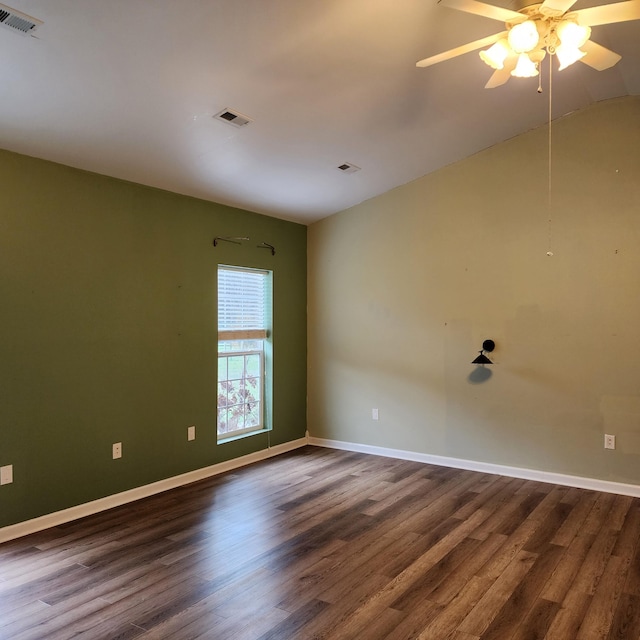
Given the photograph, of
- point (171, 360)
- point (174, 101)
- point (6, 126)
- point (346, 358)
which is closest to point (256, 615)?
point (171, 360)

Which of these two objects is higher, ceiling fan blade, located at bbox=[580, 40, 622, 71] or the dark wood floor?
ceiling fan blade, located at bbox=[580, 40, 622, 71]

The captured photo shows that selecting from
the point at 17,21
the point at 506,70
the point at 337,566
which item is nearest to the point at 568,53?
the point at 506,70

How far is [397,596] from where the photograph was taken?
2.59m

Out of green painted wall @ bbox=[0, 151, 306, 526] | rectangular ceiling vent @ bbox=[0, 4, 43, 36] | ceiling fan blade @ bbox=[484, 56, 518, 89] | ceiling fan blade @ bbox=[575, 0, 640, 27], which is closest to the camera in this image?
ceiling fan blade @ bbox=[575, 0, 640, 27]

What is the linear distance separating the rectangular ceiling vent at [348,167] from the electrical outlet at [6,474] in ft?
11.1

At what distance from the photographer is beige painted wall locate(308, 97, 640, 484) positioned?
4.19 m

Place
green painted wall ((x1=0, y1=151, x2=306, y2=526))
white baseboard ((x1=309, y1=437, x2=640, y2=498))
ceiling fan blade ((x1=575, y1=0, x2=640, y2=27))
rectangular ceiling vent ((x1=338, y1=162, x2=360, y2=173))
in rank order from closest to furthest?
1. ceiling fan blade ((x1=575, y1=0, x2=640, y2=27))
2. green painted wall ((x1=0, y1=151, x2=306, y2=526))
3. white baseboard ((x1=309, y1=437, x2=640, y2=498))
4. rectangular ceiling vent ((x1=338, y1=162, x2=360, y2=173))

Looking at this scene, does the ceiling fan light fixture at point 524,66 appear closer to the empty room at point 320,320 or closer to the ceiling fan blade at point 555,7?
the empty room at point 320,320

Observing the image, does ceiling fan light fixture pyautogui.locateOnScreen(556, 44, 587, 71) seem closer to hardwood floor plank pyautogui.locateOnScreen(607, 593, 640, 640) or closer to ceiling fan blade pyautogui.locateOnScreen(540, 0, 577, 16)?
ceiling fan blade pyautogui.locateOnScreen(540, 0, 577, 16)

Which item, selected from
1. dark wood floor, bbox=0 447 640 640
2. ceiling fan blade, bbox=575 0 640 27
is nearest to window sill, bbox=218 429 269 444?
dark wood floor, bbox=0 447 640 640

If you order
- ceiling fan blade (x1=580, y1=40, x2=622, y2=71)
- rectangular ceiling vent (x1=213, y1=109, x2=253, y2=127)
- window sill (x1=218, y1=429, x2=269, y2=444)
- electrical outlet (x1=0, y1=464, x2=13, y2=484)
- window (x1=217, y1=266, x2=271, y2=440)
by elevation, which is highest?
rectangular ceiling vent (x1=213, y1=109, x2=253, y2=127)

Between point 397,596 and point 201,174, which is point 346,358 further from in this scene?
point 397,596

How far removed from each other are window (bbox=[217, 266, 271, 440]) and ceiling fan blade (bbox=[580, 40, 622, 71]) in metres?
3.38

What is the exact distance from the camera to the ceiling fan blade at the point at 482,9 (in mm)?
2150
